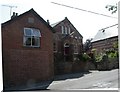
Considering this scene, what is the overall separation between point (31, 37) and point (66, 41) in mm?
9501

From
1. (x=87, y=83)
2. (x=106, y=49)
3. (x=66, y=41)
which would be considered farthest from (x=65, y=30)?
(x=87, y=83)

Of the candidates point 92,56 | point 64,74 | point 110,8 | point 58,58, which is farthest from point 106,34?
point 110,8

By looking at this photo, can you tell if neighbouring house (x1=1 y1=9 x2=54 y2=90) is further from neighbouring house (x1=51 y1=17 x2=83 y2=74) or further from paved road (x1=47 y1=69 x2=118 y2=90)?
neighbouring house (x1=51 y1=17 x2=83 y2=74)

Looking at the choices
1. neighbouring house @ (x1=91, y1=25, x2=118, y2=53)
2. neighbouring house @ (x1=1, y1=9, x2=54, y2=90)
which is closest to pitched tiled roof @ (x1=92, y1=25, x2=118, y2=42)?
neighbouring house @ (x1=91, y1=25, x2=118, y2=53)

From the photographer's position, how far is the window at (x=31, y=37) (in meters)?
17.7

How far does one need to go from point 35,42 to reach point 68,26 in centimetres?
991

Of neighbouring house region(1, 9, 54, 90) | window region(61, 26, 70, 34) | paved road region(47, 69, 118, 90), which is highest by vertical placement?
window region(61, 26, 70, 34)

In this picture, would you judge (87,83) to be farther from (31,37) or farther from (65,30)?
(65,30)

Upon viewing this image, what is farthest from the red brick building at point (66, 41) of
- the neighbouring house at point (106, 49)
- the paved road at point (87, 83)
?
the paved road at point (87, 83)

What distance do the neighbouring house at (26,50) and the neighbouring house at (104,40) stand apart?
16.4m

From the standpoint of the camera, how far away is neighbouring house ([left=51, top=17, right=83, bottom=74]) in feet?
80.5

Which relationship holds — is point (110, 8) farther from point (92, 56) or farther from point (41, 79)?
point (92, 56)

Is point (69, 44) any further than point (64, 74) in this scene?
Yes

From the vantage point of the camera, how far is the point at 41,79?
1819 cm
